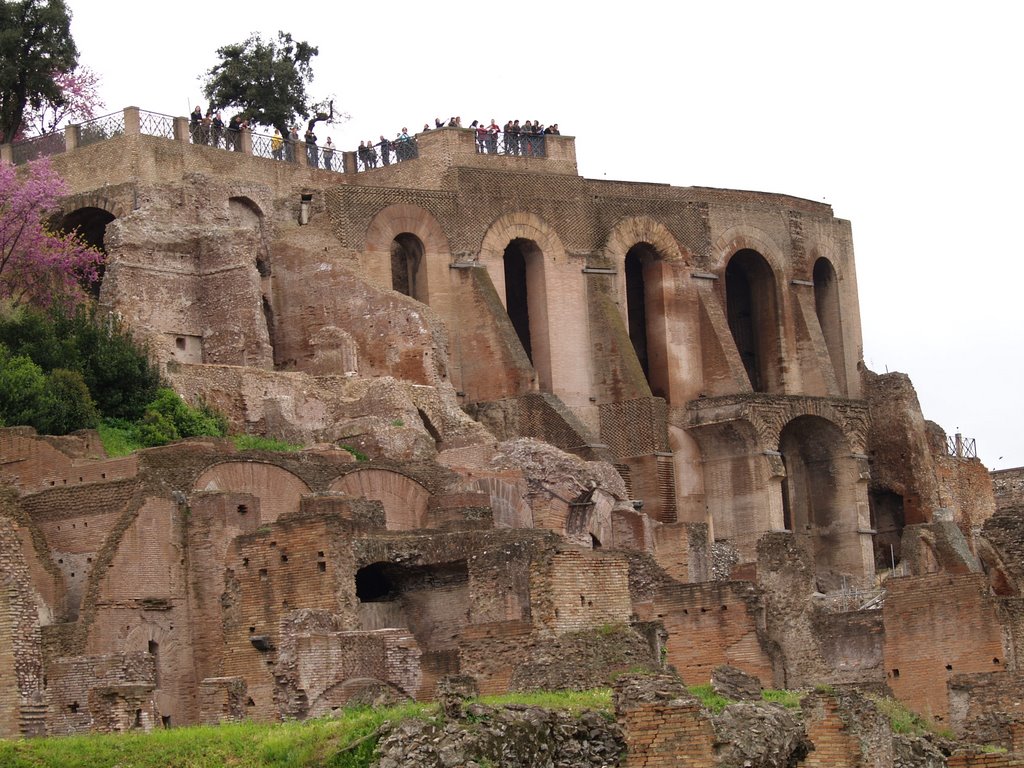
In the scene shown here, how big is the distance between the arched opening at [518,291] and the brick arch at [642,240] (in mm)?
1786

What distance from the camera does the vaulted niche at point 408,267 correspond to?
53750 mm

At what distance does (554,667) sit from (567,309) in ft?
76.8

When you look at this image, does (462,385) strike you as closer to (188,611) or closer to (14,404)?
(14,404)

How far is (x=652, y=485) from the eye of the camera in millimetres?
52531

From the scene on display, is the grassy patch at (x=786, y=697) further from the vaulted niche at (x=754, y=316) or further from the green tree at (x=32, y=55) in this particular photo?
the green tree at (x=32, y=55)

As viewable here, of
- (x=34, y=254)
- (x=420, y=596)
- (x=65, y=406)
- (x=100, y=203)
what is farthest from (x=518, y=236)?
(x=420, y=596)

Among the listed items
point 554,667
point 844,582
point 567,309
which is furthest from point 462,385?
point 554,667

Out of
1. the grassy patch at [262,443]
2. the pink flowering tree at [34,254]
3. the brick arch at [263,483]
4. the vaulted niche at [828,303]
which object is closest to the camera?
the brick arch at [263,483]

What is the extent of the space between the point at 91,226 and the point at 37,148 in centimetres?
195

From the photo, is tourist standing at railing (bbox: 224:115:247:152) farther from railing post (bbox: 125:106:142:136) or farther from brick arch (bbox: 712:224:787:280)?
brick arch (bbox: 712:224:787:280)

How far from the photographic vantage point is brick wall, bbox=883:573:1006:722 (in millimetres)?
35812

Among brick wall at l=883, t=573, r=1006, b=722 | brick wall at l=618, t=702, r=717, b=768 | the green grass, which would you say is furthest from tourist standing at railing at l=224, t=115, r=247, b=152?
brick wall at l=618, t=702, r=717, b=768

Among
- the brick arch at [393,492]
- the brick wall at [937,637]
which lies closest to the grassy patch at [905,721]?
the brick wall at [937,637]

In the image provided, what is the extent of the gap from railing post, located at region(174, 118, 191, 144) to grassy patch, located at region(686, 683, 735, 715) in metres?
20.8
